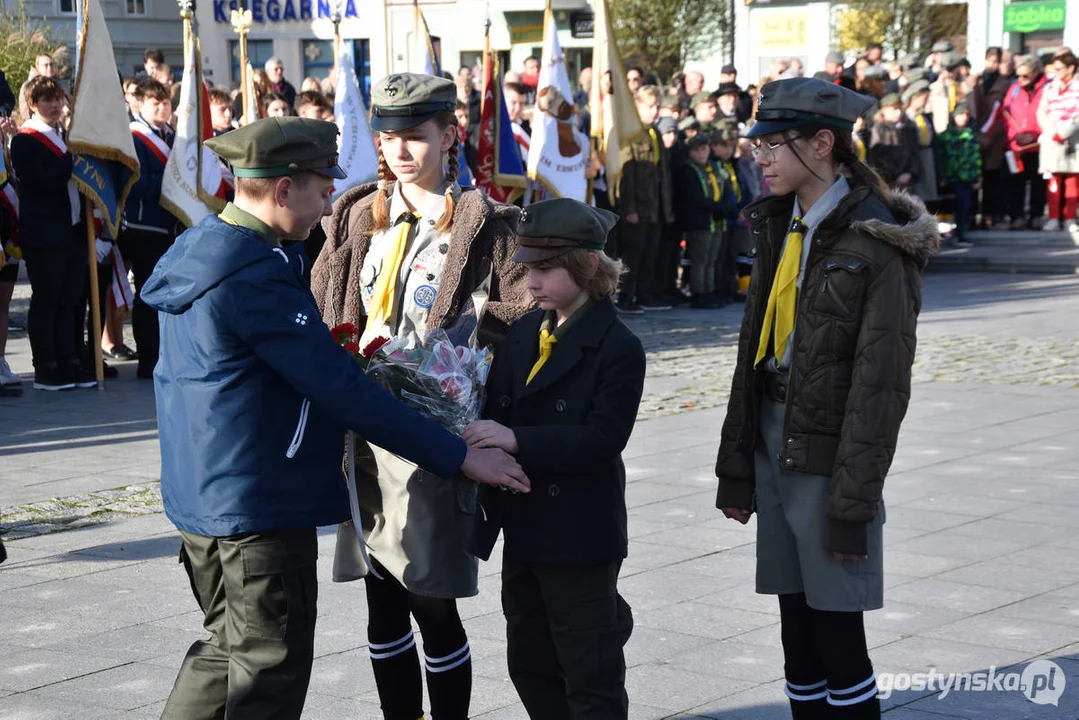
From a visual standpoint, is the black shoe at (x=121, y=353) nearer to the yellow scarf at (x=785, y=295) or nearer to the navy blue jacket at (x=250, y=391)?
the navy blue jacket at (x=250, y=391)

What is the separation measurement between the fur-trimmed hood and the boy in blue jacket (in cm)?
119

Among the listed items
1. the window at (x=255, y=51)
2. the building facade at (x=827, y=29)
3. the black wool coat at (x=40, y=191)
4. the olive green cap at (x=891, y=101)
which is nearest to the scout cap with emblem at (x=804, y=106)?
the black wool coat at (x=40, y=191)

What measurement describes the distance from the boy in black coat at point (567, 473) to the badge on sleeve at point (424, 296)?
0.40 metres

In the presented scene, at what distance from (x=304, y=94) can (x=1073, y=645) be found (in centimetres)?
1068

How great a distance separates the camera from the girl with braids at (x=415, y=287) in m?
4.41

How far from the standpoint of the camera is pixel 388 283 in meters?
4.66

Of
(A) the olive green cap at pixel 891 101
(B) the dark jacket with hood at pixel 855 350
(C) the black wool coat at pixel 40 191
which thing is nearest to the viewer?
(B) the dark jacket with hood at pixel 855 350

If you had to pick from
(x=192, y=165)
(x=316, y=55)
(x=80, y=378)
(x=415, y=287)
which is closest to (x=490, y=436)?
(x=415, y=287)

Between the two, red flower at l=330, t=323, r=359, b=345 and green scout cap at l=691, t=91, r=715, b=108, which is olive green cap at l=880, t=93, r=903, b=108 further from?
red flower at l=330, t=323, r=359, b=345

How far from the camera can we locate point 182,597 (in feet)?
20.9

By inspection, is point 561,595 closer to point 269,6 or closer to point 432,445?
point 432,445

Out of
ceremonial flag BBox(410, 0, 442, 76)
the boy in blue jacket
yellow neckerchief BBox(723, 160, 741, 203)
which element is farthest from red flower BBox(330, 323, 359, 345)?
yellow neckerchief BBox(723, 160, 741, 203)

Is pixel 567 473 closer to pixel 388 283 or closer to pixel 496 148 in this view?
pixel 388 283

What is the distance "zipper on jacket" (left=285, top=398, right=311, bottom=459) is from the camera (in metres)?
3.89
